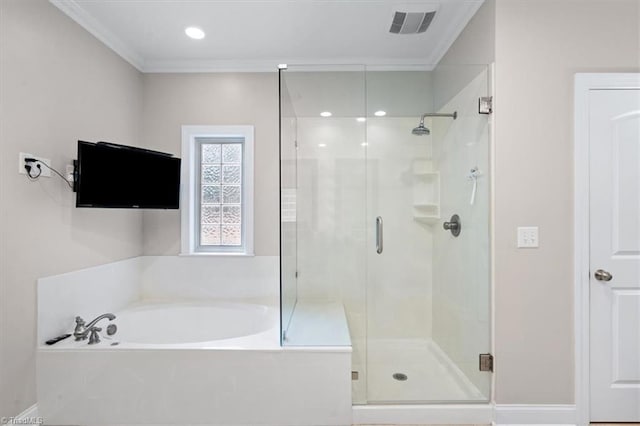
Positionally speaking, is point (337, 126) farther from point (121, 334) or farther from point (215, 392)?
point (121, 334)

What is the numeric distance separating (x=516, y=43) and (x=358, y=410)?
2.45m

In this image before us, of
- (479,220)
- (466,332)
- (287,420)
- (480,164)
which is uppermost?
(480,164)

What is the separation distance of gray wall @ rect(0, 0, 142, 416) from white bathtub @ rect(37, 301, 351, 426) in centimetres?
19

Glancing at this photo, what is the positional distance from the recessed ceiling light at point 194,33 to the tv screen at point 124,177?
3.22ft

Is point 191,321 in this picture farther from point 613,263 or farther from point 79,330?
point 613,263

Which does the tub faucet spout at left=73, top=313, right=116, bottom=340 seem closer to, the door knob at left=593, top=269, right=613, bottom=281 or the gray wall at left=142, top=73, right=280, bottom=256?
the gray wall at left=142, top=73, right=280, bottom=256

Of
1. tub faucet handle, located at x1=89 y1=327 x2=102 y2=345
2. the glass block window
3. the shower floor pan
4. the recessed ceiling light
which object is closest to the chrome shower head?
the shower floor pan

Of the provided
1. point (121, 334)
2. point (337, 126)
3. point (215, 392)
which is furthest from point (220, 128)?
point (215, 392)

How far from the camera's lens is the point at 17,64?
176cm

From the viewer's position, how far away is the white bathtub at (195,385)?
186 centimetres

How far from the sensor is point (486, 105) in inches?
75.7

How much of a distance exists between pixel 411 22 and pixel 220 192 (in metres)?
2.18

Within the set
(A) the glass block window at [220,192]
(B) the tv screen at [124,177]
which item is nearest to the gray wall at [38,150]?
(B) the tv screen at [124,177]

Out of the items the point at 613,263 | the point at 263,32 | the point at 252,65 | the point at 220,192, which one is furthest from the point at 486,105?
the point at 220,192
